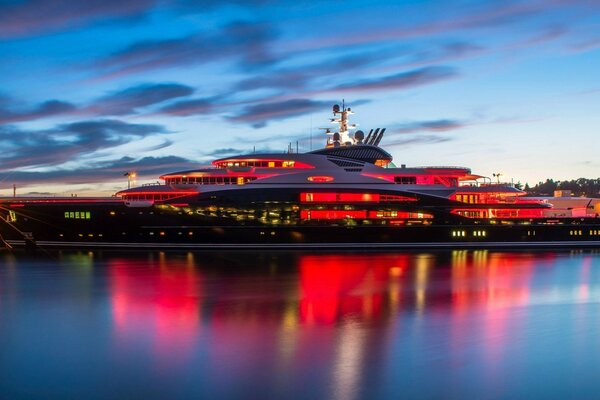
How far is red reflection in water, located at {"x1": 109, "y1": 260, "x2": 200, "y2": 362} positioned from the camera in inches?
766

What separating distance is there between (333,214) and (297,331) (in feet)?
67.4

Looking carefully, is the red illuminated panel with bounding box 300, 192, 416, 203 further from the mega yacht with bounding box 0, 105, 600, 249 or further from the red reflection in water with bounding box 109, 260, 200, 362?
the red reflection in water with bounding box 109, 260, 200, 362

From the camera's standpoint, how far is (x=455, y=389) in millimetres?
15336

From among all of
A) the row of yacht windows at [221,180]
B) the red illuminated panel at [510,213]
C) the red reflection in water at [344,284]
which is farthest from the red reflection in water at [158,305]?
the red illuminated panel at [510,213]

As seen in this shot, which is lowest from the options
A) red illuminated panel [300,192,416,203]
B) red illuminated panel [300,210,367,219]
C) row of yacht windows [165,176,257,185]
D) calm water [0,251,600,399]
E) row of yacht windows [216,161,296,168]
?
calm water [0,251,600,399]

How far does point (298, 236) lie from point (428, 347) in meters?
21.8

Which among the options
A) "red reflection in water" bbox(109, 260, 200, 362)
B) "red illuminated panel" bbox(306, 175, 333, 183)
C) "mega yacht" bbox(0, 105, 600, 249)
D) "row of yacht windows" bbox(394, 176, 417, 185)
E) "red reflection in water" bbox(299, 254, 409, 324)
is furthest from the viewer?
"row of yacht windows" bbox(394, 176, 417, 185)

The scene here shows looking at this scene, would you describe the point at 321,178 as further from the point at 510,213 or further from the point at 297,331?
the point at 297,331

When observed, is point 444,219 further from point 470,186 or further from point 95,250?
point 95,250

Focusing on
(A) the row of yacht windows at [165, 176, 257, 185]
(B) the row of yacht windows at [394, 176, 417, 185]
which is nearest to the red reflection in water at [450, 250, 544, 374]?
(B) the row of yacht windows at [394, 176, 417, 185]

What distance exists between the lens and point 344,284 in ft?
93.8

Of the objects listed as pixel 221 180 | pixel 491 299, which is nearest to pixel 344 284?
pixel 491 299

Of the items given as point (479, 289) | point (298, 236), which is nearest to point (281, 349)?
point (479, 289)

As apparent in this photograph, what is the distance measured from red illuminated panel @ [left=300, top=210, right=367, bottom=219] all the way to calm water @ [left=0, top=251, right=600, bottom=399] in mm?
5638
